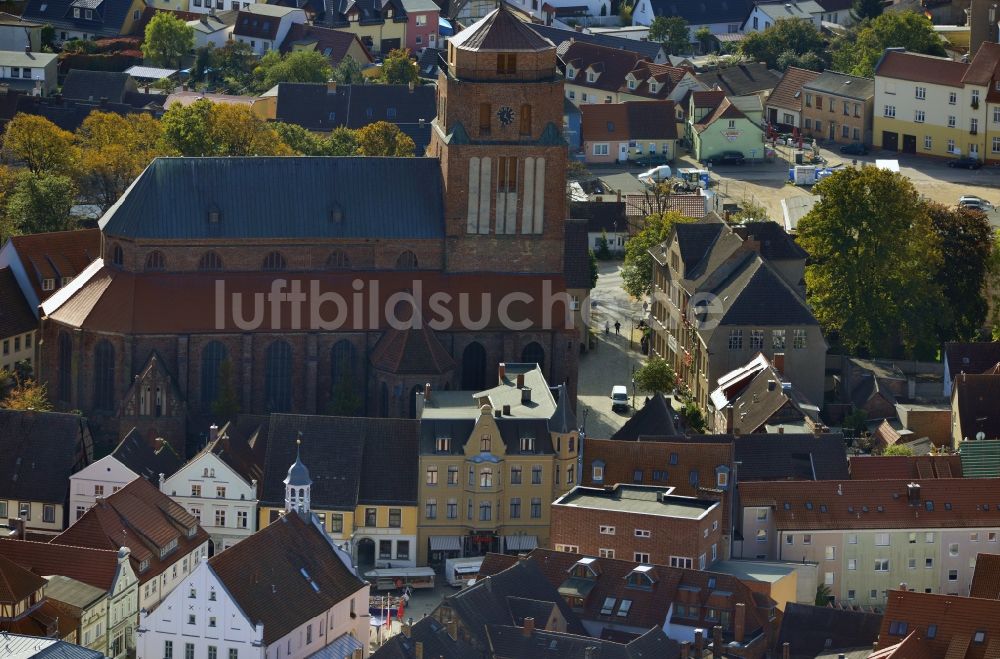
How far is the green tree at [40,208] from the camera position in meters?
180

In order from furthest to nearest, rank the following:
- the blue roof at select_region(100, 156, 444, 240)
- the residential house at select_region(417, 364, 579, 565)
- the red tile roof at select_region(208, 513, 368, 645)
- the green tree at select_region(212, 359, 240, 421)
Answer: the blue roof at select_region(100, 156, 444, 240)
the green tree at select_region(212, 359, 240, 421)
the residential house at select_region(417, 364, 579, 565)
the red tile roof at select_region(208, 513, 368, 645)

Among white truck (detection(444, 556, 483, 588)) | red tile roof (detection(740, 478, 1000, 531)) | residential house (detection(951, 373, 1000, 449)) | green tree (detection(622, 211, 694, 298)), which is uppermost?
green tree (detection(622, 211, 694, 298))

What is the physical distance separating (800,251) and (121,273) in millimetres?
43442

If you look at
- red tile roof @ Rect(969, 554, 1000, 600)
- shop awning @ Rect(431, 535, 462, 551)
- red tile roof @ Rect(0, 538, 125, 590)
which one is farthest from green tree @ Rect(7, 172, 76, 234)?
red tile roof @ Rect(969, 554, 1000, 600)

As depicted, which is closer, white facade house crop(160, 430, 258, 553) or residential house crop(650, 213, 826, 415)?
white facade house crop(160, 430, 258, 553)

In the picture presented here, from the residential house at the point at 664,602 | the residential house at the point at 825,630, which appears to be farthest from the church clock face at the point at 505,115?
the residential house at the point at 825,630

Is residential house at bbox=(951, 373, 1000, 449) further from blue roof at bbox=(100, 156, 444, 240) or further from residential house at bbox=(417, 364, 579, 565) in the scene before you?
blue roof at bbox=(100, 156, 444, 240)

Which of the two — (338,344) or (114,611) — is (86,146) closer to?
(338,344)

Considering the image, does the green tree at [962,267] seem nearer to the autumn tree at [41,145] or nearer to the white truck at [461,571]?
the white truck at [461,571]

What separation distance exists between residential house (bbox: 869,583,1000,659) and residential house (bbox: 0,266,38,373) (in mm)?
56880

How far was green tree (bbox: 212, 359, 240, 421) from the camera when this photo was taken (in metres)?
153

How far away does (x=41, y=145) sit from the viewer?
190 metres

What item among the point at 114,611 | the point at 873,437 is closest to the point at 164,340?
the point at 114,611

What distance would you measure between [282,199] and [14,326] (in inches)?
712
